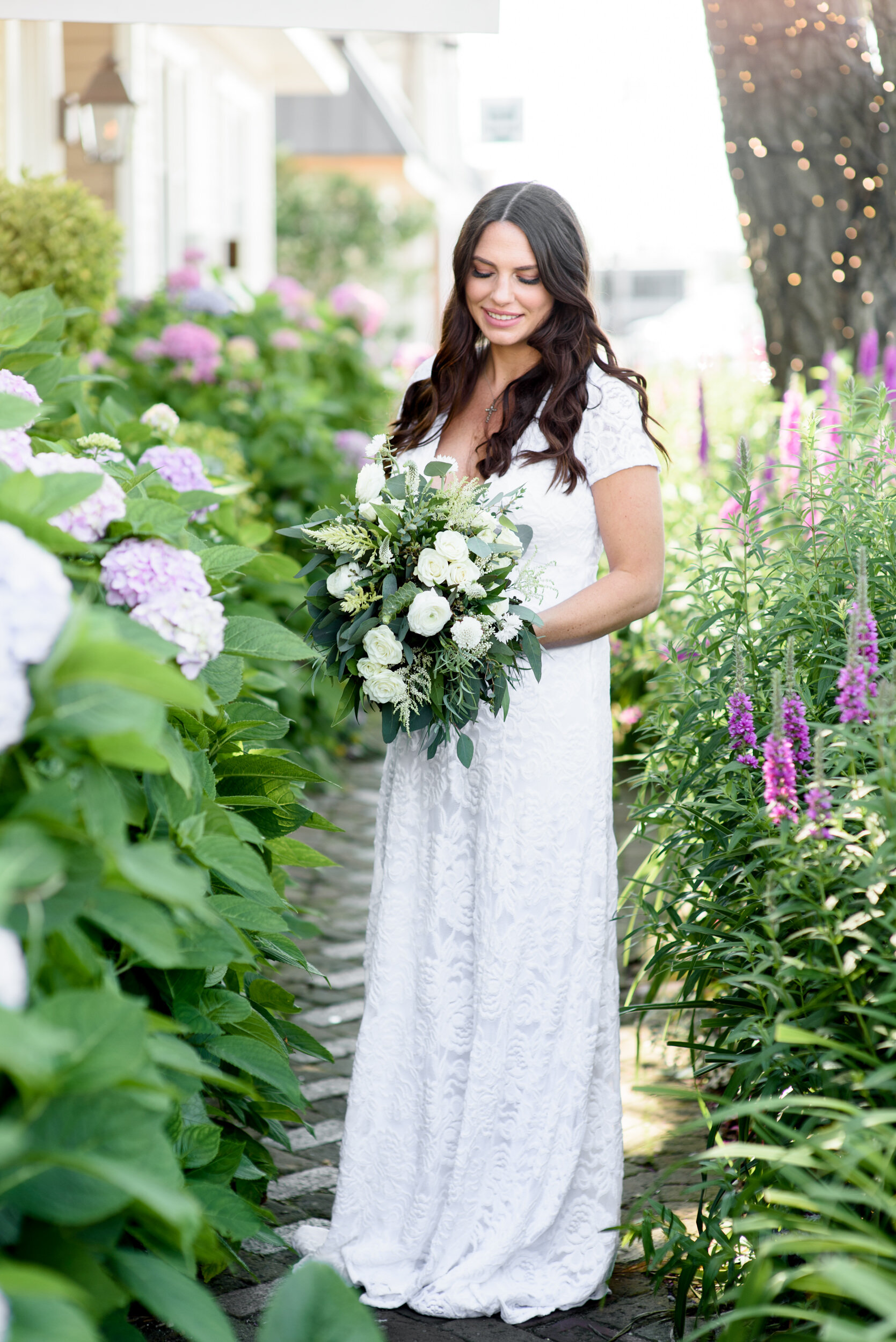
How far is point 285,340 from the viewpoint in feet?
23.7

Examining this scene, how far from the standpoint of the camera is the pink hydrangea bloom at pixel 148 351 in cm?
653

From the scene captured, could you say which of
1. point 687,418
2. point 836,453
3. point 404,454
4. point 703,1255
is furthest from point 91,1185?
point 687,418

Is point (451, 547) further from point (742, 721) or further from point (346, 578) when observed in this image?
point (742, 721)

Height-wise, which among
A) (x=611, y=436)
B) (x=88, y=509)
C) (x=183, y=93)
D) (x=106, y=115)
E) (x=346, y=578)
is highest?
(x=183, y=93)

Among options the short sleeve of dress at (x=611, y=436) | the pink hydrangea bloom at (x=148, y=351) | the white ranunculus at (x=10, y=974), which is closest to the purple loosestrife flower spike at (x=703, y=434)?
the short sleeve of dress at (x=611, y=436)

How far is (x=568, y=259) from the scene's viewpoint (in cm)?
271

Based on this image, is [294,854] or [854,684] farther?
[294,854]

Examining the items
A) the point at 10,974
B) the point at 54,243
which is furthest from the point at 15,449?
the point at 54,243

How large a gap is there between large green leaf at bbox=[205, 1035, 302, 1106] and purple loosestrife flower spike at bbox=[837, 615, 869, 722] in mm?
1080

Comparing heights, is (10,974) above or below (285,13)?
below

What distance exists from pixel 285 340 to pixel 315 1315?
628cm

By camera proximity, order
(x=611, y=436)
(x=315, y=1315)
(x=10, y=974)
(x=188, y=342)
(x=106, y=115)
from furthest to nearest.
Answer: (x=106, y=115)
(x=188, y=342)
(x=611, y=436)
(x=315, y=1315)
(x=10, y=974)

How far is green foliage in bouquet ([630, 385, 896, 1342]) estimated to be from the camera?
1.69 metres

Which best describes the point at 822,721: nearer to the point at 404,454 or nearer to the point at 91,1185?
the point at 404,454
